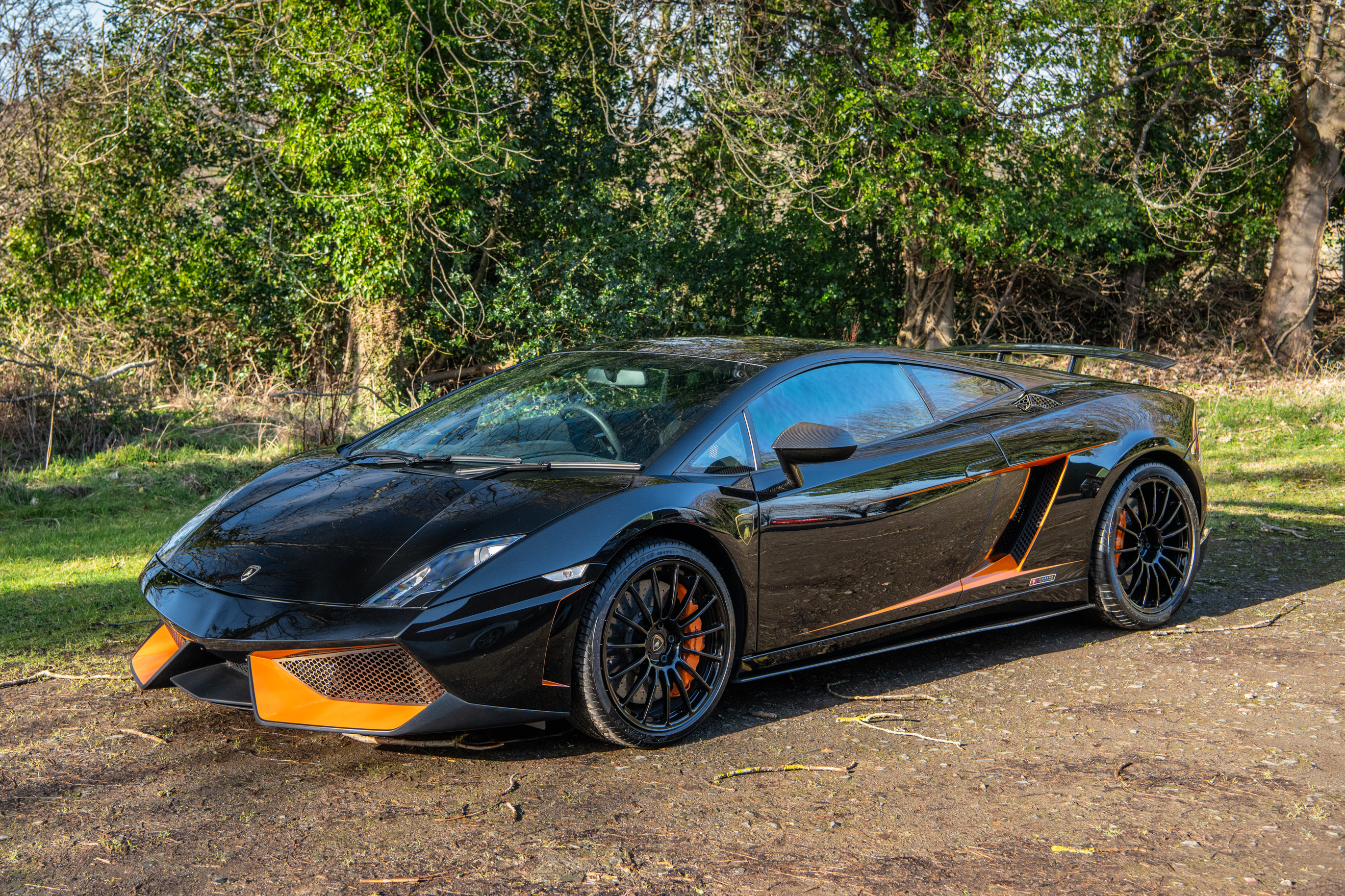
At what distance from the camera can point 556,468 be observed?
4184 mm

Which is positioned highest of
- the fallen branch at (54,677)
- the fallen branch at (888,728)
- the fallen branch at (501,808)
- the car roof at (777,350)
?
the car roof at (777,350)

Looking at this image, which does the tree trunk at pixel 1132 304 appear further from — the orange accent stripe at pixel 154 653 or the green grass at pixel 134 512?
the orange accent stripe at pixel 154 653

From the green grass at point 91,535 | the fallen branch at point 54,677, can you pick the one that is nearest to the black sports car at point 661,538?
the fallen branch at point 54,677

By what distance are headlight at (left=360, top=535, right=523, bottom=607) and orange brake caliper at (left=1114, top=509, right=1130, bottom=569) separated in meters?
3.09

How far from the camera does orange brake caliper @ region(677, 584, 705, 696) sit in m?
3.97

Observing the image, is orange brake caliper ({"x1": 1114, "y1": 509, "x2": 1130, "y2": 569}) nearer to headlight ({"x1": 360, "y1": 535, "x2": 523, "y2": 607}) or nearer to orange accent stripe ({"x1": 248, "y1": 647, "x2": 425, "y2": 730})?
headlight ({"x1": 360, "y1": 535, "x2": 523, "y2": 607})

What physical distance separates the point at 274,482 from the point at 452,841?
6.25 feet

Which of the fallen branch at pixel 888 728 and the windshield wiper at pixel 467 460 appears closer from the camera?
the fallen branch at pixel 888 728

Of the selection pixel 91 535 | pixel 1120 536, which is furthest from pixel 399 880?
pixel 91 535

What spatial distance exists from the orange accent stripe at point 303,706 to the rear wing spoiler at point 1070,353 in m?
3.29

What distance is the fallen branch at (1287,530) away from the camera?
24.8 ft

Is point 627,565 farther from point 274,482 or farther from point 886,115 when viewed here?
point 886,115

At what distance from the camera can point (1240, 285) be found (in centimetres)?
1956

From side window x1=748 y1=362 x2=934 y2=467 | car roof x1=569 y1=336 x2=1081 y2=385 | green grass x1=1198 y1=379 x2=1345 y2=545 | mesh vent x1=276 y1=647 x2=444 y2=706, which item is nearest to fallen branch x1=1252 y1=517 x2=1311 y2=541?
green grass x1=1198 y1=379 x2=1345 y2=545
